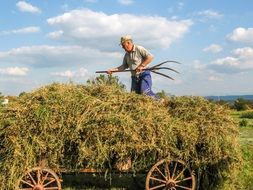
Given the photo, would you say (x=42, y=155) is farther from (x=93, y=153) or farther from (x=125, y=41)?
(x=125, y=41)

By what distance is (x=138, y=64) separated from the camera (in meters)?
10.2

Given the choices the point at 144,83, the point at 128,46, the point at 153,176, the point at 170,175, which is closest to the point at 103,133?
the point at 153,176

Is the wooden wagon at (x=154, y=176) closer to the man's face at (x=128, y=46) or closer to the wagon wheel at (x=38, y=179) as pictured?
the wagon wheel at (x=38, y=179)

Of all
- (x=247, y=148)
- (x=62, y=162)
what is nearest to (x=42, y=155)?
(x=62, y=162)

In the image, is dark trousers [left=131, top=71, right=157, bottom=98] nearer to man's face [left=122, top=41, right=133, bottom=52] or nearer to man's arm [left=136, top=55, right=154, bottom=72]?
man's arm [left=136, top=55, right=154, bottom=72]

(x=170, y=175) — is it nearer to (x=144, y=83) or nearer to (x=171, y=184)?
(x=171, y=184)

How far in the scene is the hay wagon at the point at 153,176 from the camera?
320 inches

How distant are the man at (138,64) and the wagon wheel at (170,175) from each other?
1.77 m

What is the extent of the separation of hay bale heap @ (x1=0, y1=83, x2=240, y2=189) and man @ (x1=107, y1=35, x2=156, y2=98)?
120 cm

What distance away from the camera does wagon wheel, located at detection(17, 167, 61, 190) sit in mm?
8070

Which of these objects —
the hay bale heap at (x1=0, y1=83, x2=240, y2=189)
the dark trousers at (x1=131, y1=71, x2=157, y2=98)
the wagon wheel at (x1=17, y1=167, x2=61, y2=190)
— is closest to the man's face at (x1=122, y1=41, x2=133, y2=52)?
the dark trousers at (x1=131, y1=71, x2=157, y2=98)

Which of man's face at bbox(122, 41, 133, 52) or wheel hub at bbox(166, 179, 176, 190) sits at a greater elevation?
man's face at bbox(122, 41, 133, 52)

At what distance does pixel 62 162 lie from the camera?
8250 millimetres

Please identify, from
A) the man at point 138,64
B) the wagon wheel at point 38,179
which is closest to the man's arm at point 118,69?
the man at point 138,64
